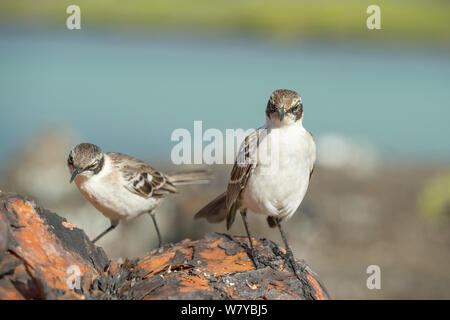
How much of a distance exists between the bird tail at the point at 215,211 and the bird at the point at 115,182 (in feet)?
3.81

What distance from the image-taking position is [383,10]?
41.7 m

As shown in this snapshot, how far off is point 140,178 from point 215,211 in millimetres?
1657

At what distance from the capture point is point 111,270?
17.3 ft

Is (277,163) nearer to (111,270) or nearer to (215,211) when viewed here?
(215,211)

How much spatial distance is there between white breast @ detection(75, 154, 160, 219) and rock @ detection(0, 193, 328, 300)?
2.16m

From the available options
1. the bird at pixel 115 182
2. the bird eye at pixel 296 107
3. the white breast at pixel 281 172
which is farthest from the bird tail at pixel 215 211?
the bird eye at pixel 296 107

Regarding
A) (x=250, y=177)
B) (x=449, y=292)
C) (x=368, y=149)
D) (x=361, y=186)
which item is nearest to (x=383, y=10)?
(x=368, y=149)

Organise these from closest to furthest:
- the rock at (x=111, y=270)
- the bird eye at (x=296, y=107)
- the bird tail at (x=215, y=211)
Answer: the rock at (x=111, y=270)
the bird eye at (x=296, y=107)
the bird tail at (x=215, y=211)

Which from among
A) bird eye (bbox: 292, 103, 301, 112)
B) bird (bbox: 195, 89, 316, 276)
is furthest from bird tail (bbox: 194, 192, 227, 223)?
bird eye (bbox: 292, 103, 301, 112)

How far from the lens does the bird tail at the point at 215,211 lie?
7.15 metres

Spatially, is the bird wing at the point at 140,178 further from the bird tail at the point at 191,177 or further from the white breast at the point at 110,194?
the bird tail at the point at 191,177

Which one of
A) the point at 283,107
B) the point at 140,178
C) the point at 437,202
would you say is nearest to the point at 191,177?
the point at 140,178

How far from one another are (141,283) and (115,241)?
Result: 26.5ft

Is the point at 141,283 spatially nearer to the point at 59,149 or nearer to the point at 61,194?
the point at 61,194
